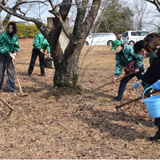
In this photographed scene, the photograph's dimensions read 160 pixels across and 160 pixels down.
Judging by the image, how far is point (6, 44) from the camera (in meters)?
5.20

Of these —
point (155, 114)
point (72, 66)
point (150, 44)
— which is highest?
point (150, 44)

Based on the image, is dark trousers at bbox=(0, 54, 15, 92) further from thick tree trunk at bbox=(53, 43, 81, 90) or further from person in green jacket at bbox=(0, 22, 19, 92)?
thick tree trunk at bbox=(53, 43, 81, 90)

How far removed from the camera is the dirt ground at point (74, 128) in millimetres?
2859

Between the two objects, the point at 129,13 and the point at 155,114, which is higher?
the point at 129,13

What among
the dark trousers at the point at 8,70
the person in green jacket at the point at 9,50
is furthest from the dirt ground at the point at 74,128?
the person in green jacket at the point at 9,50

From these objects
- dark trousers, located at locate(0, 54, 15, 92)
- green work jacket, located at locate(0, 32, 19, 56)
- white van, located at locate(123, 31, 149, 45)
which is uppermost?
white van, located at locate(123, 31, 149, 45)

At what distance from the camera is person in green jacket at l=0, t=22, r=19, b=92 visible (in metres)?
5.08

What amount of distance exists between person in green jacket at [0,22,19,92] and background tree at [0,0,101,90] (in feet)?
1.88

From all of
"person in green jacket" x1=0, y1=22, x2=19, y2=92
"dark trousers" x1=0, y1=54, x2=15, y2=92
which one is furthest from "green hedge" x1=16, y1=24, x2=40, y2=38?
"dark trousers" x1=0, y1=54, x2=15, y2=92

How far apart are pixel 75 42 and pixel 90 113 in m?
1.63

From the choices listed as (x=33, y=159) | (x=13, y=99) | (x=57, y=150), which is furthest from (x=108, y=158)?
(x=13, y=99)

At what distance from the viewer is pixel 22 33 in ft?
64.5

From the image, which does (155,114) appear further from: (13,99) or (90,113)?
(13,99)

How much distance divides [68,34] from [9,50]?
1714 mm
